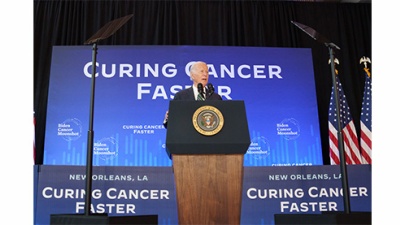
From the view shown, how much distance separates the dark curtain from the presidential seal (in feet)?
14.3

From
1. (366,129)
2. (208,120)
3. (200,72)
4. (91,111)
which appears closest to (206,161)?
(208,120)

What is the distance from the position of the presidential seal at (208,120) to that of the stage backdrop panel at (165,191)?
176cm

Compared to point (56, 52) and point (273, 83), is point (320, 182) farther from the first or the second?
point (56, 52)

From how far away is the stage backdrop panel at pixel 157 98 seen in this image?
5.76 meters

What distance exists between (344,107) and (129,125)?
2.99 meters

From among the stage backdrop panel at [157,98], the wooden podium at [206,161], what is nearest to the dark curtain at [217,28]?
the stage backdrop panel at [157,98]

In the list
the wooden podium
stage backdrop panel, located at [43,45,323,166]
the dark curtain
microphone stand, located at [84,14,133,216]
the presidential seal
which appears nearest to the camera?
the wooden podium

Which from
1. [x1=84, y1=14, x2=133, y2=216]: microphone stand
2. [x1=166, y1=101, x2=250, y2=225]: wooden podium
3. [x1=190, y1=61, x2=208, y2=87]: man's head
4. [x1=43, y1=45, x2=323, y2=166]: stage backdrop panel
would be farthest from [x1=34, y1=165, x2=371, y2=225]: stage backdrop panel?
[x1=166, y1=101, x2=250, y2=225]: wooden podium

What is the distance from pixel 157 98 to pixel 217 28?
1.61m

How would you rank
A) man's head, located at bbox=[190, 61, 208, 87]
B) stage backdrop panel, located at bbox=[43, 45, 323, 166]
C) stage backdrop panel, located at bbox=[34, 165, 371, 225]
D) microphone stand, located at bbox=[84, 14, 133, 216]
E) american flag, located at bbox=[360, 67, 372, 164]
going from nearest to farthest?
1. microphone stand, located at bbox=[84, 14, 133, 216]
2. stage backdrop panel, located at bbox=[34, 165, 371, 225]
3. man's head, located at bbox=[190, 61, 208, 87]
4. stage backdrop panel, located at bbox=[43, 45, 323, 166]
5. american flag, located at bbox=[360, 67, 372, 164]

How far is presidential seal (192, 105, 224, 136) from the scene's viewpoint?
236cm

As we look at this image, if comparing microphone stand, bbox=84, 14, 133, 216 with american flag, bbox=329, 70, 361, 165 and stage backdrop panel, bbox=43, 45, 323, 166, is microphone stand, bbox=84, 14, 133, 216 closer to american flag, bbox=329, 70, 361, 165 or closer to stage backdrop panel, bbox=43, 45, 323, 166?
stage backdrop panel, bbox=43, 45, 323, 166

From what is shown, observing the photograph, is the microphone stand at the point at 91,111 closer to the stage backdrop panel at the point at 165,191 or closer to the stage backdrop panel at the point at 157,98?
the stage backdrop panel at the point at 165,191

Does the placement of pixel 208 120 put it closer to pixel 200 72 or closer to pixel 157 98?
pixel 200 72
